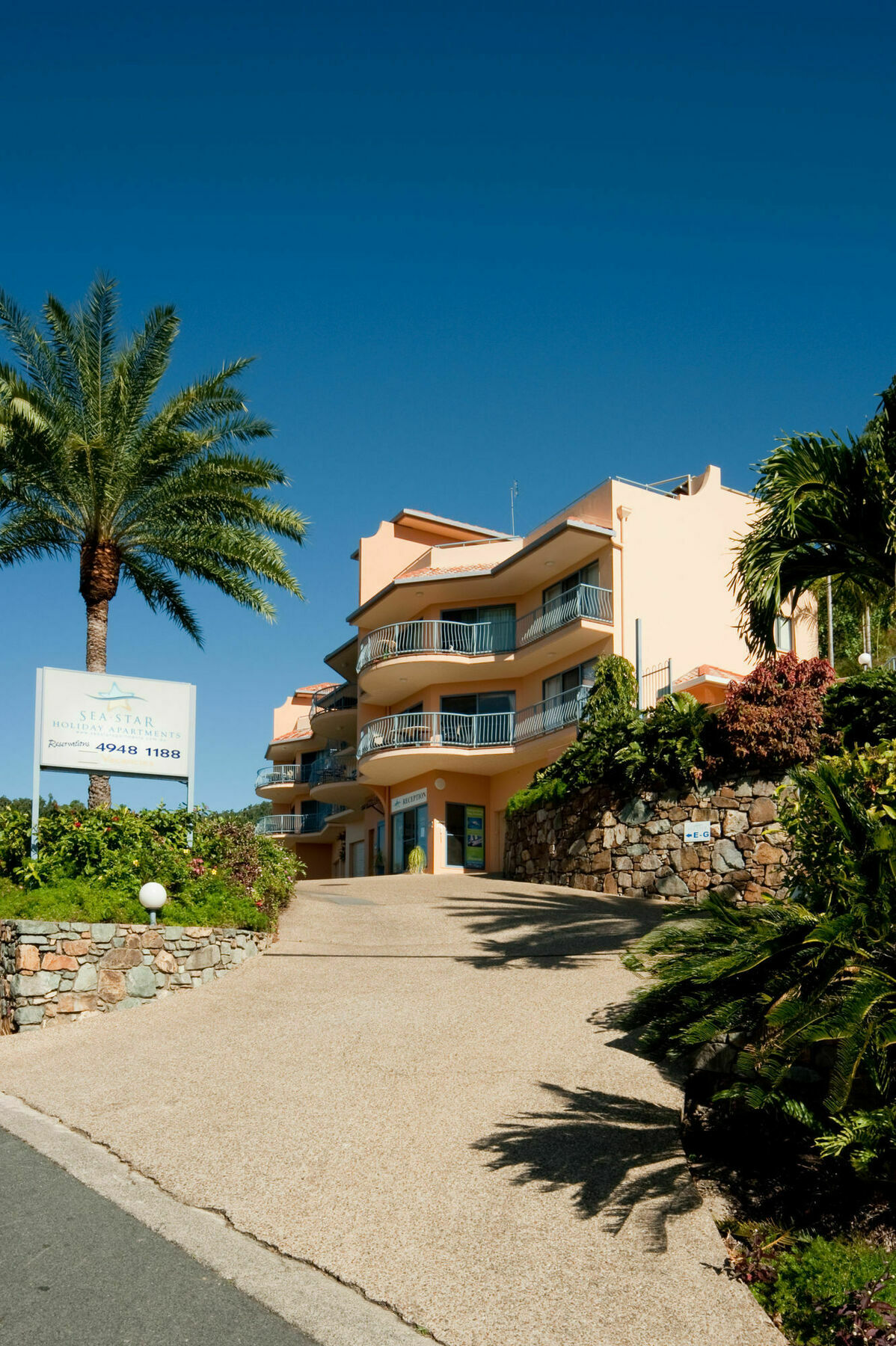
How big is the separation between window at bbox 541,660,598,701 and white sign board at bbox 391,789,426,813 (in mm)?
4985

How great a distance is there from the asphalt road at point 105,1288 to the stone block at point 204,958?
23.6ft

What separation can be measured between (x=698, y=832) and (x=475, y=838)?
14.5 m

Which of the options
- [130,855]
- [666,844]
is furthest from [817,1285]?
[666,844]

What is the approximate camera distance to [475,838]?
33062 millimetres

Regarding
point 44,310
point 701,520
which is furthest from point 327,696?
point 44,310

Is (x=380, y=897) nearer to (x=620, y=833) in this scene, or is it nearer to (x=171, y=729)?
(x=620, y=833)

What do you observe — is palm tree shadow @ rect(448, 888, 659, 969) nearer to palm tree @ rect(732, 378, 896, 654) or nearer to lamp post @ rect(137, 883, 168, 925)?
lamp post @ rect(137, 883, 168, 925)

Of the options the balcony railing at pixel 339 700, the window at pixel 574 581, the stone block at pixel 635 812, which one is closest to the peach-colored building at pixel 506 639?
the window at pixel 574 581

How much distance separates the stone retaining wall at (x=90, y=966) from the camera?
12828 millimetres

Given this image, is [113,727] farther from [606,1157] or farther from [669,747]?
[606,1157]

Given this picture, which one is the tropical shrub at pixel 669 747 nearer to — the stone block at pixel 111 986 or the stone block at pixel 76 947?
the stone block at pixel 111 986

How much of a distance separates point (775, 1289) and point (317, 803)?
149 ft

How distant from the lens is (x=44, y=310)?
63.5ft

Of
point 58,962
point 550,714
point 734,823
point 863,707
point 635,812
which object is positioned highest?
point 550,714
